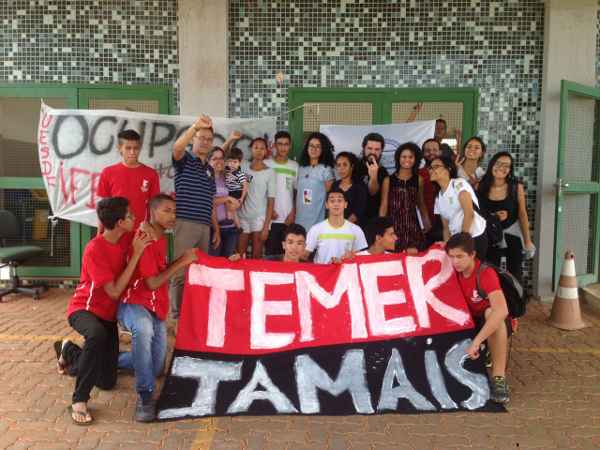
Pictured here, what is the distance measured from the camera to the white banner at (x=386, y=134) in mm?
6324

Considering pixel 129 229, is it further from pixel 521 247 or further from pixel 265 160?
pixel 521 247

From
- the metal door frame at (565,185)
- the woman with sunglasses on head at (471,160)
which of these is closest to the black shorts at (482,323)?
the woman with sunglasses on head at (471,160)

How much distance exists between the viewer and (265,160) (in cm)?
581

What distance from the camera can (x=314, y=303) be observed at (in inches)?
160

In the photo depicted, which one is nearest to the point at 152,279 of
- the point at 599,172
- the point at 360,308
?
the point at 360,308

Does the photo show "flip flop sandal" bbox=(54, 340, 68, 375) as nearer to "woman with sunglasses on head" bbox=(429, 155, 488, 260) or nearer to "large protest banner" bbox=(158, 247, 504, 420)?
"large protest banner" bbox=(158, 247, 504, 420)

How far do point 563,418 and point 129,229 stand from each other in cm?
317

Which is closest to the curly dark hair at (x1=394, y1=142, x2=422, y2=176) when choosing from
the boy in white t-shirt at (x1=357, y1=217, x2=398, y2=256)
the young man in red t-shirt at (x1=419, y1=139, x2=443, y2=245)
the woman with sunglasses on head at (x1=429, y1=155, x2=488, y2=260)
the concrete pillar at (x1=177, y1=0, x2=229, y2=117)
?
the young man in red t-shirt at (x1=419, y1=139, x2=443, y2=245)

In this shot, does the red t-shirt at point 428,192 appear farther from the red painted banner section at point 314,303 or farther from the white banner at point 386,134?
the red painted banner section at point 314,303

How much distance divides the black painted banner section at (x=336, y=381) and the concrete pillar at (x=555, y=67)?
3.25 metres

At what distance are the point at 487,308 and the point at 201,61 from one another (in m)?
4.51

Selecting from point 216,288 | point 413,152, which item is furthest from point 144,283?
point 413,152

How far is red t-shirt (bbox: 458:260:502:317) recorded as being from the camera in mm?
3793

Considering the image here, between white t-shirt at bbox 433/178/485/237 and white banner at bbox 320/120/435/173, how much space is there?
1.66 meters
